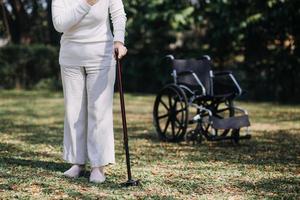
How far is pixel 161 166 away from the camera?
6.06 m

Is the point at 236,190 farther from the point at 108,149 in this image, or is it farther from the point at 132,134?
the point at 132,134

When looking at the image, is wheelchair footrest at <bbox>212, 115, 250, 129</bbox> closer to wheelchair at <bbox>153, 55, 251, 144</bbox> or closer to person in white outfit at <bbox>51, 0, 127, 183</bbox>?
wheelchair at <bbox>153, 55, 251, 144</bbox>

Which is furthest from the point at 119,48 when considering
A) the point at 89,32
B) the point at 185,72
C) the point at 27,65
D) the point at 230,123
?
the point at 27,65

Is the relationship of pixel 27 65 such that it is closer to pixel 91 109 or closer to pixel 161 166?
pixel 161 166

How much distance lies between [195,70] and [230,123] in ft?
3.41

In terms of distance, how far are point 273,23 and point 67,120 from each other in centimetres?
1105

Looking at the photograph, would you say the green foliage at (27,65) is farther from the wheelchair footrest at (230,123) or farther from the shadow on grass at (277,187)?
the shadow on grass at (277,187)

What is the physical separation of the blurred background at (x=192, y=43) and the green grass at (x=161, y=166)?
5293 millimetres

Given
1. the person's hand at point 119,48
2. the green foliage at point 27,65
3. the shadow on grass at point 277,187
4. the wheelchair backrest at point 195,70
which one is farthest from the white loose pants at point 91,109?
the green foliage at point 27,65

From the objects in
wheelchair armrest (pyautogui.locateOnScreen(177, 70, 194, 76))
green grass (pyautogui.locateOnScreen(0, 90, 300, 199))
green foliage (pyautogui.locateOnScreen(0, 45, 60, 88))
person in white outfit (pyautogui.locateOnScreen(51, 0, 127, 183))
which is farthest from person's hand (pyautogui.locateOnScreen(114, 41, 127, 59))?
green foliage (pyautogui.locateOnScreen(0, 45, 60, 88))

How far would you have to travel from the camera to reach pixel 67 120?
5.13 metres

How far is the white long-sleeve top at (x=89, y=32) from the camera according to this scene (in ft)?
16.0

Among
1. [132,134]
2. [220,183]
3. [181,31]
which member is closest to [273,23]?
[181,31]

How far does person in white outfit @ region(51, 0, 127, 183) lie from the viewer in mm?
4918
